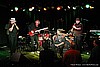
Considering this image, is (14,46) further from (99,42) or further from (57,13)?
(57,13)

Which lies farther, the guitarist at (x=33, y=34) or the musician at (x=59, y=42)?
the guitarist at (x=33, y=34)

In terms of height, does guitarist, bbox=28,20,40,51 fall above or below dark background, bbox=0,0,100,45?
below

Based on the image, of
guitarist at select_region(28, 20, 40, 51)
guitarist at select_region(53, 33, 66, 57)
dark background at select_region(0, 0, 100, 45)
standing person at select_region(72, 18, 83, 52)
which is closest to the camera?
guitarist at select_region(53, 33, 66, 57)

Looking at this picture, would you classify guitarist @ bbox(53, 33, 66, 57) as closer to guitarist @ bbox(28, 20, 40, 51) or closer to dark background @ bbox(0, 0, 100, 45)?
guitarist @ bbox(28, 20, 40, 51)

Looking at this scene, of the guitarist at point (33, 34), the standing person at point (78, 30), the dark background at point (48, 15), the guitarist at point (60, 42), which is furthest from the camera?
the dark background at point (48, 15)

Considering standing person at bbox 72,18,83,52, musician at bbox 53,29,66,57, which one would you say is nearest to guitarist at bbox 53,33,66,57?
musician at bbox 53,29,66,57

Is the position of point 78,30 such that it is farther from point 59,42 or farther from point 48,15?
point 48,15

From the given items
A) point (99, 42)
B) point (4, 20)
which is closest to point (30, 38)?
point (4, 20)

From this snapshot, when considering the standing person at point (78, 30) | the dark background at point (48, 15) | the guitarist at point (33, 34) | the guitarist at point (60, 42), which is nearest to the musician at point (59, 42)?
the guitarist at point (60, 42)

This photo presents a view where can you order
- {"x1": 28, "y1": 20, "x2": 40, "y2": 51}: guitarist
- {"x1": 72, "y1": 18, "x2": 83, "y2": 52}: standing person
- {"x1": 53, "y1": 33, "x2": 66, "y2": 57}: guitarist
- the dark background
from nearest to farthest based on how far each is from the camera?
{"x1": 53, "y1": 33, "x2": 66, "y2": 57}: guitarist, {"x1": 72, "y1": 18, "x2": 83, "y2": 52}: standing person, {"x1": 28, "y1": 20, "x2": 40, "y2": 51}: guitarist, the dark background

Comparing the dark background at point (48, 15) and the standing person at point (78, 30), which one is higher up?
the dark background at point (48, 15)

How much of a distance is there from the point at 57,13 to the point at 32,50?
36.4 ft

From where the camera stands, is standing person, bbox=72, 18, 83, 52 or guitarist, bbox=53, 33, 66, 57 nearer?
guitarist, bbox=53, 33, 66, 57

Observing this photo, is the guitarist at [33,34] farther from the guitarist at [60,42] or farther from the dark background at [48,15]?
the dark background at [48,15]
